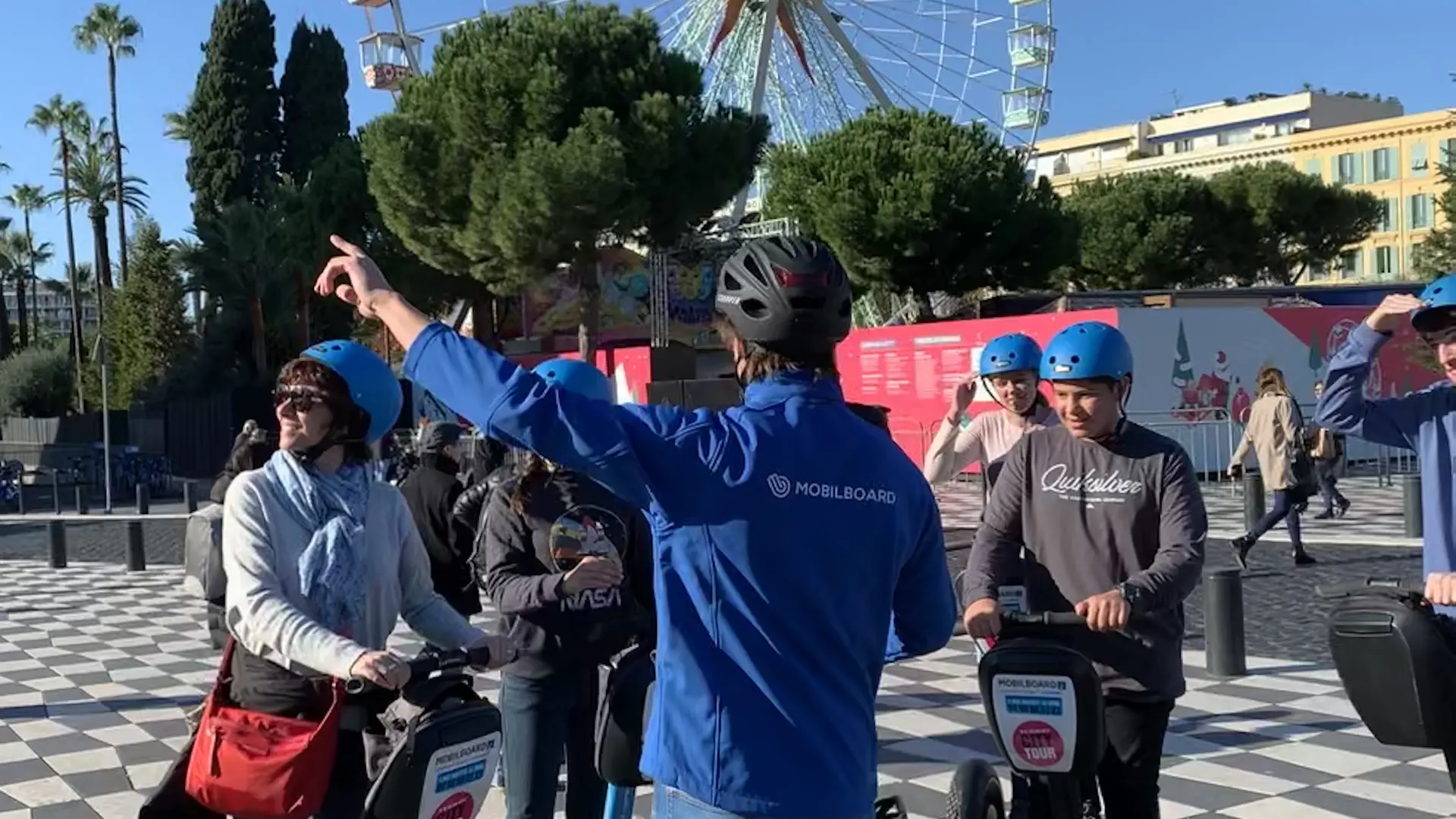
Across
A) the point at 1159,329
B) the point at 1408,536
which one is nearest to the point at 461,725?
the point at 1408,536

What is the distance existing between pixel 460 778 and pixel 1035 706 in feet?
4.21

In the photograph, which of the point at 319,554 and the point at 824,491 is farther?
the point at 319,554

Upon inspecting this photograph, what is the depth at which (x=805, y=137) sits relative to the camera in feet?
117

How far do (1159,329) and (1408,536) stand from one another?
6.47 meters

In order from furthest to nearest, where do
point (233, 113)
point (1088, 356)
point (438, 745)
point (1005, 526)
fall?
point (233, 113) < point (1005, 526) < point (1088, 356) < point (438, 745)

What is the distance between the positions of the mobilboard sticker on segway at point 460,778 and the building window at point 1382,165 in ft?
238

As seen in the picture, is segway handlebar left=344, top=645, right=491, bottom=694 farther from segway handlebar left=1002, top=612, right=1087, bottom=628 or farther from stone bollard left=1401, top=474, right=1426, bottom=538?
stone bollard left=1401, top=474, right=1426, bottom=538

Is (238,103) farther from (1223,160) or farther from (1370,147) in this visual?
(1223,160)

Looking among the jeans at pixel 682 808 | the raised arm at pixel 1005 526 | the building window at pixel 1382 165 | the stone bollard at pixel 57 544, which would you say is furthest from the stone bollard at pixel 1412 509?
the building window at pixel 1382 165

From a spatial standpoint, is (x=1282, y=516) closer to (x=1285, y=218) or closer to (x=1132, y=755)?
(x=1132, y=755)

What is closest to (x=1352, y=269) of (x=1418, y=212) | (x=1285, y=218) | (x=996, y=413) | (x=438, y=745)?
(x=1418, y=212)

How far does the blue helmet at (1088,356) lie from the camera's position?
3348 millimetres

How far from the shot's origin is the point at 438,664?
2.72 m

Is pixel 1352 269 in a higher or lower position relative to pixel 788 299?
higher
